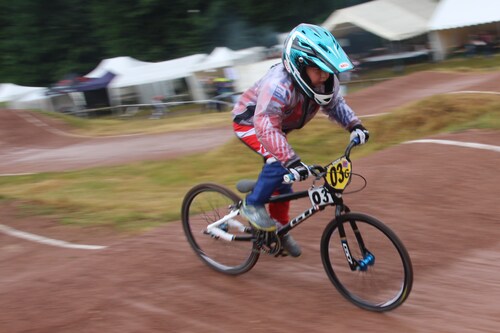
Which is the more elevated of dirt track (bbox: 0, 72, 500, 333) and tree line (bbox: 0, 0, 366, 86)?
tree line (bbox: 0, 0, 366, 86)

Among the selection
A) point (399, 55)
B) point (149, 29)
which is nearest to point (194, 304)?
point (399, 55)

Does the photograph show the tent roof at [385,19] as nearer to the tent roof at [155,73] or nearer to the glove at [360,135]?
the tent roof at [155,73]

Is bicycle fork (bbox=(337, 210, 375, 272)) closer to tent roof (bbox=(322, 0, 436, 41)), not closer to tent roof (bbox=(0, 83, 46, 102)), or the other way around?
tent roof (bbox=(322, 0, 436, 41))

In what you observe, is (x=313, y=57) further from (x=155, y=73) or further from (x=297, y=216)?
(x=155, y=73)

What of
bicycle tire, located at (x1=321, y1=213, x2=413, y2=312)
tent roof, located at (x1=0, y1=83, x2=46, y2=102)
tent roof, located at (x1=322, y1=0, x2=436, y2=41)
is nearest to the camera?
bicycle tire, located at (x1=321, y1=213, x2=413, y2=312)

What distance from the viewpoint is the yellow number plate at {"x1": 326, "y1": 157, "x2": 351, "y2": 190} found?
13.6 feet

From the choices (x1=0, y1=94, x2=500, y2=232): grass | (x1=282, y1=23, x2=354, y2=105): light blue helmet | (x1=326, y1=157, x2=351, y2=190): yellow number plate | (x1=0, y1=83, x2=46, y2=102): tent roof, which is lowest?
(x1=0, y1=94, x2=500, y2=232): grass

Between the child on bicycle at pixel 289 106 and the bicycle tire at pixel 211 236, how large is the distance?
41 centimetres

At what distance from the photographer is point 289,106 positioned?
4.50 metres

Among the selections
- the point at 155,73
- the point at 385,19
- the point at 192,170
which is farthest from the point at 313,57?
the point at 155,73

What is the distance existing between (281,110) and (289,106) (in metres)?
0.11

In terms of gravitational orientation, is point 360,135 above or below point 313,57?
below

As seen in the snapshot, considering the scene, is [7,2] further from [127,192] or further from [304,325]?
[304,325]

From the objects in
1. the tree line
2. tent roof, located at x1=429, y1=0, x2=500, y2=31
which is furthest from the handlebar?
the tree line
